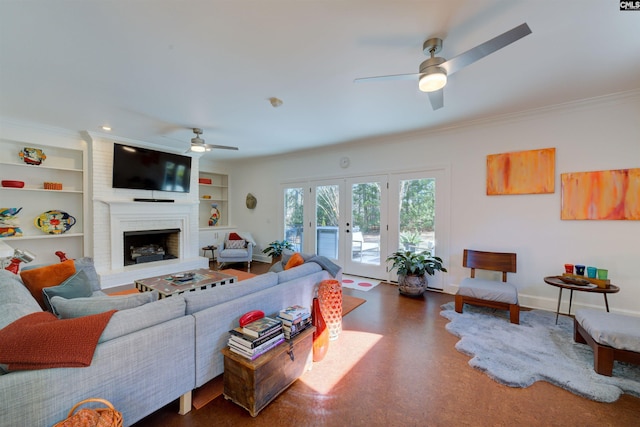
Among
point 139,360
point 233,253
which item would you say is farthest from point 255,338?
point 233,253

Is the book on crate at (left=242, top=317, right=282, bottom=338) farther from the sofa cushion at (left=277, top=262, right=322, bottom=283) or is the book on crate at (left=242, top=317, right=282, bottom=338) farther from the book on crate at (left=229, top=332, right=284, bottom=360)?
the sofa cushion at (left=277, top=262, right=322, bottom=283)

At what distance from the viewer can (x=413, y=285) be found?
380cm

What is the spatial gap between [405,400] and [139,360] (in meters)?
1.72

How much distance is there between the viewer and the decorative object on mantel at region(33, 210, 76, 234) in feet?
13.5

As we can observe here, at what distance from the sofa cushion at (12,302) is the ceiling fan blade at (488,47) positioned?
10.2 feet

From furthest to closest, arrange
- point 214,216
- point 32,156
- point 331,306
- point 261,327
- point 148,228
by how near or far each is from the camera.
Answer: point 214,216 < point 148,228 < point 32,156 < point 331,306 < point 261,327

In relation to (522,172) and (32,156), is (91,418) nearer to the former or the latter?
(522,172)

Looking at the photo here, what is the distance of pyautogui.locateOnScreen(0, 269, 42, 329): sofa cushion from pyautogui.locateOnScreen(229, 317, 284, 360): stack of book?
116 centimetres

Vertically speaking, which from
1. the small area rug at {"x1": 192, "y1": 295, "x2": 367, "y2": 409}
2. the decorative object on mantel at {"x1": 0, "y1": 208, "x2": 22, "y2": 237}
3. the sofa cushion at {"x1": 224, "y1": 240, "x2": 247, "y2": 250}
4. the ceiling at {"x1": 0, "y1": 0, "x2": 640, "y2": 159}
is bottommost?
the small area rug at {"x1": 192, "y1": 295, "x2": 367, "y2": 409}

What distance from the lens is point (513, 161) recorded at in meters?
3.48

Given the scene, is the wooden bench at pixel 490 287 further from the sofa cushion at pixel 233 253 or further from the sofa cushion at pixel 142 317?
the sofa cushion at pixel 233 253

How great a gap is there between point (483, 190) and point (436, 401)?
3.00 m

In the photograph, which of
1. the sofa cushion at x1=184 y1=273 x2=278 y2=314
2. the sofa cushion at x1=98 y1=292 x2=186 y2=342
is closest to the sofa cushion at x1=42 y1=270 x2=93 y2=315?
the sofa cushion at x1=98 y1=292 x2=186 y2=342

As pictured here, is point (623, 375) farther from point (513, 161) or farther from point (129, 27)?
point (129, 27)
